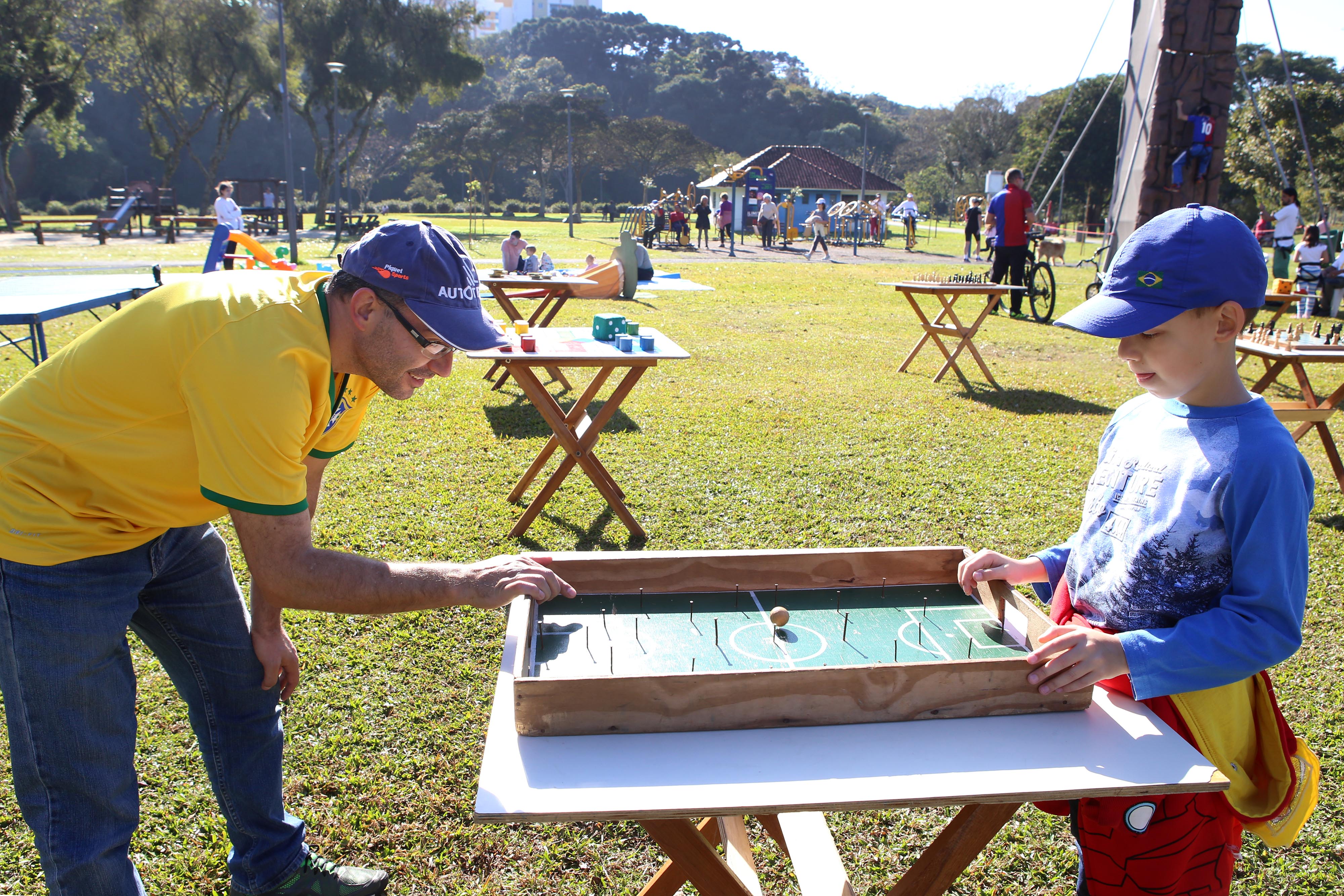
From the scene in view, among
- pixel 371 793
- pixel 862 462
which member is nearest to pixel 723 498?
pixel 862 462

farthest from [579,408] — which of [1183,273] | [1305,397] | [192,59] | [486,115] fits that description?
[486,115]

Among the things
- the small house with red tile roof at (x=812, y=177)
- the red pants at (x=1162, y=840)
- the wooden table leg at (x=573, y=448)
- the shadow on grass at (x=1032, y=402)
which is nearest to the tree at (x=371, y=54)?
the small house with red tile roof at (x=812, y=177)

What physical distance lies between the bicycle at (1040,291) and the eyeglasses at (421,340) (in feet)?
42.4

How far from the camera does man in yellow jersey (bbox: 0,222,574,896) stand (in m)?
1.64

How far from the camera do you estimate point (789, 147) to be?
51.3 metres

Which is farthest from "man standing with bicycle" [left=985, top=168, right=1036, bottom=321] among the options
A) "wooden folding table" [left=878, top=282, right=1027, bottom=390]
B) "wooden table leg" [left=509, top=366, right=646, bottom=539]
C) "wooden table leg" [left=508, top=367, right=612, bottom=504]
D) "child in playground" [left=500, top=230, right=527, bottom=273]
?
"wooden table leg" [left=509, top=366, right=646, bottom=539]

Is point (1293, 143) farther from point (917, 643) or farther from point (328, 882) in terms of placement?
point (328, 882)

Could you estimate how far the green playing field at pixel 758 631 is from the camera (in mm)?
1768

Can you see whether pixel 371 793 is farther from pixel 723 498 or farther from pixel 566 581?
pixel 723 498

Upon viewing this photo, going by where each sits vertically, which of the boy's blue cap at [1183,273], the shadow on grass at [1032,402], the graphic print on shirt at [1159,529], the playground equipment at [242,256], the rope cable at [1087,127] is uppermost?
the rope cable at [1087,127]

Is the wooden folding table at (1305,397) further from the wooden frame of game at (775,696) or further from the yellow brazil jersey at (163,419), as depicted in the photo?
the yellow brazil jersey at (163,419)

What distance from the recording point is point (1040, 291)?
13.6 m

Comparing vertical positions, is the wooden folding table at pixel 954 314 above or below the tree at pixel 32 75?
below

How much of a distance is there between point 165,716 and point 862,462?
4708mm
